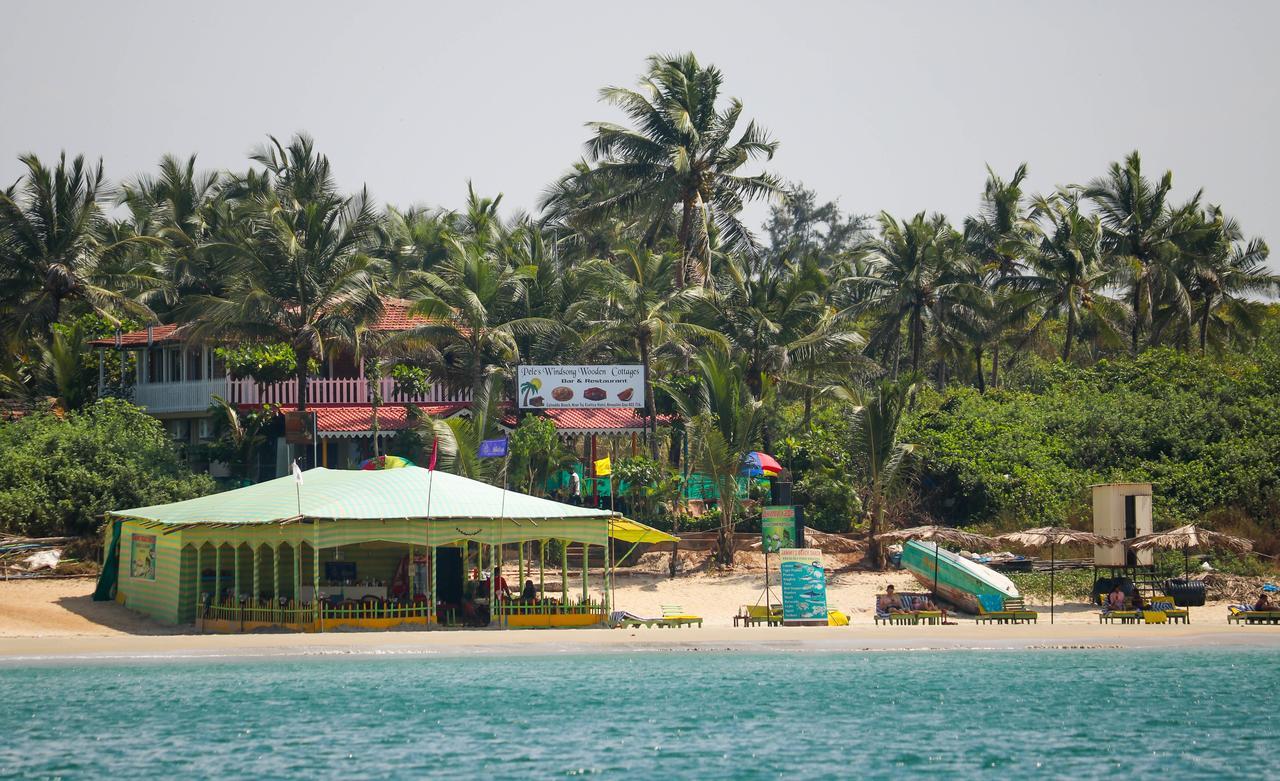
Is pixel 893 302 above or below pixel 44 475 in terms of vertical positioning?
above

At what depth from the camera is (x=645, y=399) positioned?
38.2m

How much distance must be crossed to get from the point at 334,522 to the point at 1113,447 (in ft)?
75.0

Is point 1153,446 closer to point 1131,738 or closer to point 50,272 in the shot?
point 1131,738

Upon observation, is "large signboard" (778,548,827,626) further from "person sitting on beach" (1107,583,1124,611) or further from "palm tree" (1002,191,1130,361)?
"palm tree" (1002,191,1130,361)

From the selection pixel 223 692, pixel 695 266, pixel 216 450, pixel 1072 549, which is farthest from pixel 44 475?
pixel 1072 549

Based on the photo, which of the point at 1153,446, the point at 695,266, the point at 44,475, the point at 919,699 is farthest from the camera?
the point at 695,266

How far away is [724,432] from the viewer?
112 feet

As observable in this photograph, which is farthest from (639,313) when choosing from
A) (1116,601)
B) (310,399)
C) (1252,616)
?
(1252,616)

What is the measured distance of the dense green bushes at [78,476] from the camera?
1298 inches

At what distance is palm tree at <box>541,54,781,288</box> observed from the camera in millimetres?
45438

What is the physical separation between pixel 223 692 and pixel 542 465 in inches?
616

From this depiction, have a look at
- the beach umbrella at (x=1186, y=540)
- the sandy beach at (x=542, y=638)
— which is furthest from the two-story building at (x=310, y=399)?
the beach umbrella at (x=1186, y=540)

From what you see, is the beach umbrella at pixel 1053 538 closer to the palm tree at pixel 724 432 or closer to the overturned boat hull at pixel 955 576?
the overturned boat hull at pixel 955 576

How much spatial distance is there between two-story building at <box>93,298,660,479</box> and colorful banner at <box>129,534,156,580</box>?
29.0ft
